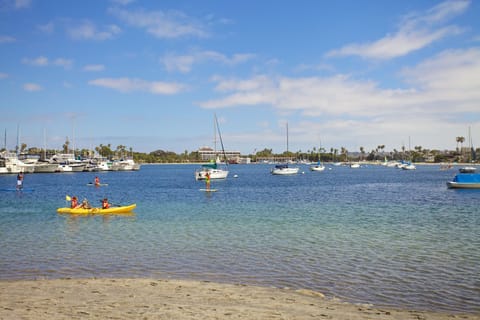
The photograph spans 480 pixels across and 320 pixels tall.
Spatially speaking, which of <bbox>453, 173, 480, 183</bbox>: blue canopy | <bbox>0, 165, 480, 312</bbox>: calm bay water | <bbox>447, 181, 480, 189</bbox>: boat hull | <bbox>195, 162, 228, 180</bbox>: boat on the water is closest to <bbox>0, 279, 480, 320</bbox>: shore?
<bbox>0, 165, 480, 312</bbox>: calm bay water

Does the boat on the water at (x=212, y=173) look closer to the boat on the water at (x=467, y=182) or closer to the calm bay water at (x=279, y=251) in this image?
the boat on the water at (x=467, y=182)

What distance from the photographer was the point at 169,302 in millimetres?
12055

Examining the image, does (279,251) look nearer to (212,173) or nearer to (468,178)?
(468,178)

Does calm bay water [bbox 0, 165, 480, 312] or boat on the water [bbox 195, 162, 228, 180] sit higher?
boat on the water [bbox 195, 162, 228, 180]

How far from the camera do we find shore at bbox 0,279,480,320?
10.8m

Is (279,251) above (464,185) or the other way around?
the other way around

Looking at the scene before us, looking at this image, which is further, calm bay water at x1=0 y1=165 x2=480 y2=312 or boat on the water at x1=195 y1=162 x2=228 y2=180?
boat on the water at x1=195 y1=162 x2=228 y2=180

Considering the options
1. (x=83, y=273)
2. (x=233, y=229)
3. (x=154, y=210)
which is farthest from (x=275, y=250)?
(x=154, y=210)

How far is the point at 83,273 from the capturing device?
16.8 m

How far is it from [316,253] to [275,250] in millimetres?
2049

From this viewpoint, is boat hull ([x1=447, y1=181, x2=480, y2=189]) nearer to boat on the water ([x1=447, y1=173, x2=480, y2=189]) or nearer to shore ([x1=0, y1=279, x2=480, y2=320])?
boat on the water ([x1=447, y1=173, x2=480, y2=189])

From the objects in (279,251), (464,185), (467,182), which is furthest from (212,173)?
(279,251)

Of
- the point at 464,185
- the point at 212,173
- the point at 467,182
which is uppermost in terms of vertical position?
the point at 212,173

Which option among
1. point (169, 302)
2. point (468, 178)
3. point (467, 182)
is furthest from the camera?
point (468, 178)
